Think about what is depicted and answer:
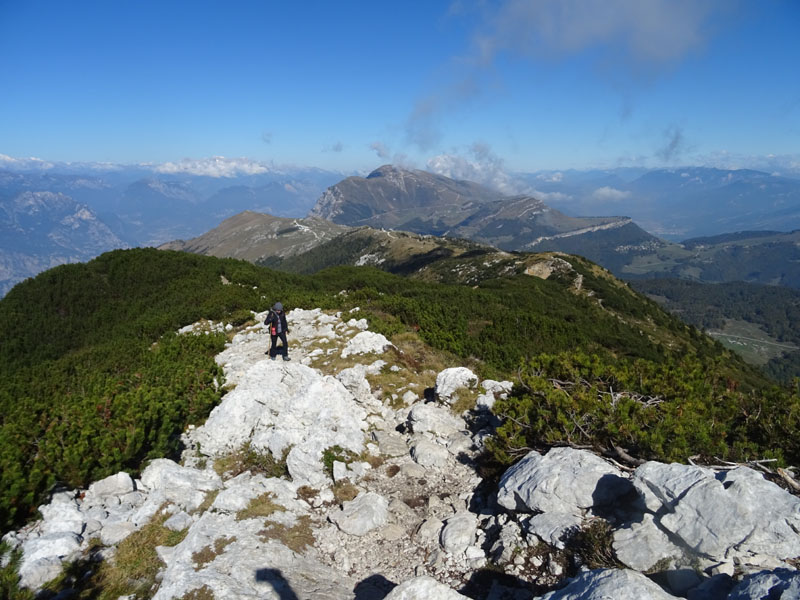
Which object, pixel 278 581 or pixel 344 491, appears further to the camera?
pixel 344 491

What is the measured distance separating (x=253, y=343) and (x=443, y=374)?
33.3ft

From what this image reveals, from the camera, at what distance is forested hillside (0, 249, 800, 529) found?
30.6ft

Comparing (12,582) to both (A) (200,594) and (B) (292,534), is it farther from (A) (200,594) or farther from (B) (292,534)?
(B) (292,534)

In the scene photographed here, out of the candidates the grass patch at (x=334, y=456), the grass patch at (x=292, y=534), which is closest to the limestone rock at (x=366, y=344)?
the grass patch at (x=334, y=456)

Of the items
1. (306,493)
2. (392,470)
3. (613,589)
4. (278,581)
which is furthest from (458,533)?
(613,589)

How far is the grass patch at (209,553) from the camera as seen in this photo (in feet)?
23.7

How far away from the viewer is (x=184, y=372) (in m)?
14.8

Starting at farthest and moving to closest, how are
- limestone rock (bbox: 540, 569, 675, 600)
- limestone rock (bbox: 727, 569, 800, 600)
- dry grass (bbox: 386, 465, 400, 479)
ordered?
dry grass (bbox: 386, 465, 400, 479)
limestone rock (bbox: 540, 569, 675, 600)
limestone rock (bbox: 727, 569, 800, 600)

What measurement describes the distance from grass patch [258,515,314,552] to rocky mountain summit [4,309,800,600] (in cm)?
3

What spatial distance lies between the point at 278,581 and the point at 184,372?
975 centimetres

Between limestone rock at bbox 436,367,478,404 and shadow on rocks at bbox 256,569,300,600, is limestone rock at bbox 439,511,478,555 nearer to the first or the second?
shadow on rocks at bbox 256,569,300,600

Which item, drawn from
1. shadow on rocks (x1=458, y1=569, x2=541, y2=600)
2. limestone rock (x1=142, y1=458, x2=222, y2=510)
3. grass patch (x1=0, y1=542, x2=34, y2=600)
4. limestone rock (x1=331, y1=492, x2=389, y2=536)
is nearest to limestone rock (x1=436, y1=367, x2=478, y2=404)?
limestone rock (x1=331, y1=492, x2=389, y2=536)

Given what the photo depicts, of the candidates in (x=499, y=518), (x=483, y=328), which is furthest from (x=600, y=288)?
(x=499, y=518)

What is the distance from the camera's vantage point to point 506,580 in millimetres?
7348
